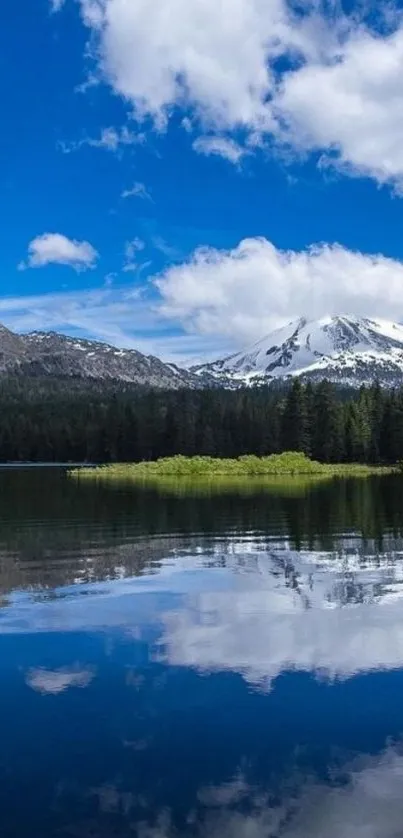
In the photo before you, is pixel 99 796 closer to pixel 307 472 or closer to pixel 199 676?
pixel 199 676

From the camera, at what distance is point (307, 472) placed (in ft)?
377

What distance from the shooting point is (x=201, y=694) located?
42.3 ft

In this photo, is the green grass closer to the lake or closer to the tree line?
the tree line

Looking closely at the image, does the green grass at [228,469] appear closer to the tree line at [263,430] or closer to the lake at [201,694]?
the tree line at [263,430]

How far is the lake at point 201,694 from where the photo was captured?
9.04 meters

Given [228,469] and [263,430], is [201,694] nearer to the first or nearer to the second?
[228,469]

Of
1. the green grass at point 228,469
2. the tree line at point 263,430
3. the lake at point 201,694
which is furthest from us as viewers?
the tree line at point 263,430

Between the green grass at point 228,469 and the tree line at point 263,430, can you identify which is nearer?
the green grass at point 228,469

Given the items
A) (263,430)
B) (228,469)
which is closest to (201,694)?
(228,469)

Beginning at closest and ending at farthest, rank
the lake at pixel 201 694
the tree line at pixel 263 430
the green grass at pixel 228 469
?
the lake at pixel 201 694 < the green grass at pixel 228 469 < the tree line at pixel 263 430

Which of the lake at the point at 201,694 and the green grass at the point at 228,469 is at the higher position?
the green grass at the point at 228,469

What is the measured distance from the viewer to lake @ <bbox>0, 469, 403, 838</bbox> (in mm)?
9039

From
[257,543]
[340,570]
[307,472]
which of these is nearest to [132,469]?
[307,472]

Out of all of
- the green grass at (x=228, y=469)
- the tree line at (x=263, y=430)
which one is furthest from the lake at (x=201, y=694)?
the tree line at (x=263, y=430)
